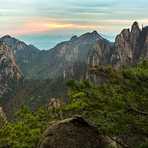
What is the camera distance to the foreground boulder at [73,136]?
6000mm

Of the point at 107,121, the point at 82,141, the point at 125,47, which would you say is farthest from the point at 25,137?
the point at 125,47

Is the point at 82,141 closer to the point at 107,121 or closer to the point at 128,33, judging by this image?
the point at 107,121

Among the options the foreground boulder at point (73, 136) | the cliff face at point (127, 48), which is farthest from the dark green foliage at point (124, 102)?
the cliff face at point (127, 48)

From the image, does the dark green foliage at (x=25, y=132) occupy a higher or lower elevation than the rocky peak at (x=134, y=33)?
lower

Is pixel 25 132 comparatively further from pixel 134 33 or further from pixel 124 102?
pixel 134 33

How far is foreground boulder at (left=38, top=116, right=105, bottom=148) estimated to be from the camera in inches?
236

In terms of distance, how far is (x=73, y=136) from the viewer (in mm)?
6266

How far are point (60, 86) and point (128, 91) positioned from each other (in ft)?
529

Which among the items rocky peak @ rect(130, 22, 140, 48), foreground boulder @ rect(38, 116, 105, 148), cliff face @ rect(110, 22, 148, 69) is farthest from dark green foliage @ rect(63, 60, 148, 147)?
rocky peak @ rect(130, 22, 140, 48)

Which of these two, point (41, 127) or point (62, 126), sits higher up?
point (62, 126)

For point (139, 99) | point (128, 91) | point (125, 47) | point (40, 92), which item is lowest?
point (40, 92)

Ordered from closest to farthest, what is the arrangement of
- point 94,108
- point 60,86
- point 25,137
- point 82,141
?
1. point 82,141
2. point 94,108
3. point 25,137
4. point 60,86

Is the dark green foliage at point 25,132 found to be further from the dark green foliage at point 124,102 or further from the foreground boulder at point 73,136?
the dark green foliage at point 124,102

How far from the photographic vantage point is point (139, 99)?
290 inches
